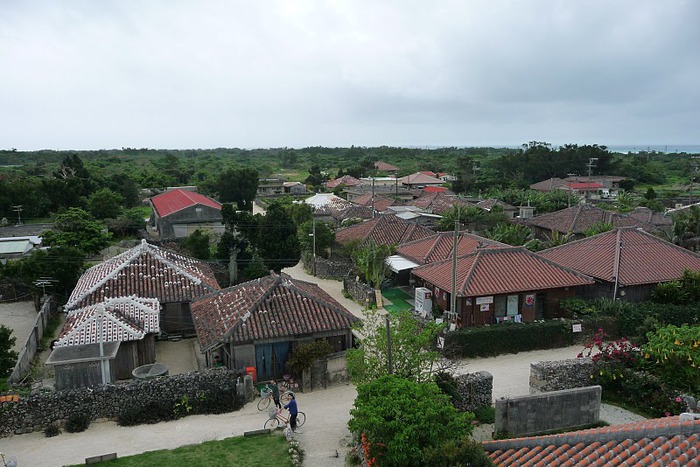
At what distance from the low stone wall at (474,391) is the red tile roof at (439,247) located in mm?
11191

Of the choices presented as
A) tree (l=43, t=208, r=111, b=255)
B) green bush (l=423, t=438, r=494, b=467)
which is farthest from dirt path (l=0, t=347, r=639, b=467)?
tree (l=43, t=208, r=111, b=255)

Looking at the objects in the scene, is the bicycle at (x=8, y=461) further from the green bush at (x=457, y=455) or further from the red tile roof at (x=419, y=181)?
the red tile roof at (x=419, y=181)

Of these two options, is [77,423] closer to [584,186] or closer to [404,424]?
[404,424]

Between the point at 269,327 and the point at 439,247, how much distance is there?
1382 centimetres

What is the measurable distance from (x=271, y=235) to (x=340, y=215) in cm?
1875

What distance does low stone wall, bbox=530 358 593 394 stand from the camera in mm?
17547

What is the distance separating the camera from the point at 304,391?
1823 cm

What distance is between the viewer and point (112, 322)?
62.9ft

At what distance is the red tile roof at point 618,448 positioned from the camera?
A: 8125 mm

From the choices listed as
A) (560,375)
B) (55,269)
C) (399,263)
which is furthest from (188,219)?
(560,375)

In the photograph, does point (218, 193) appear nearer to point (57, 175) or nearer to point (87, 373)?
point (57, 175)

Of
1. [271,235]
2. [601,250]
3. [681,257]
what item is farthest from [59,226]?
[681,257]

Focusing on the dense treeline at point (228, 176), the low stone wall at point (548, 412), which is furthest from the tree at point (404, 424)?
the dense treeline at point (228, 176)

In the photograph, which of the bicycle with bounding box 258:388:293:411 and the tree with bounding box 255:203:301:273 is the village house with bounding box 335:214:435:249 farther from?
the bicycle with bounding box 258:388:293:411
